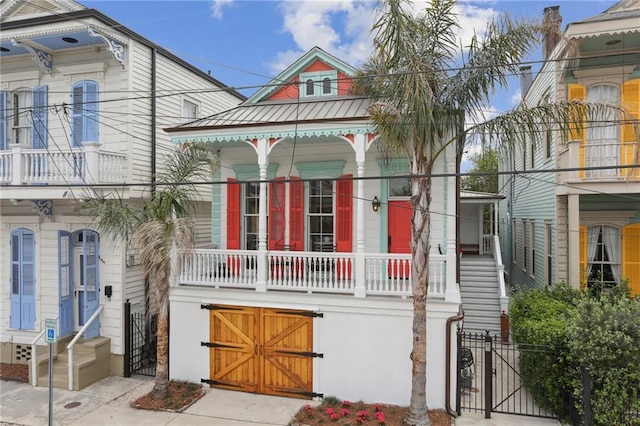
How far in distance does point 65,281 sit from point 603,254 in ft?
46.7

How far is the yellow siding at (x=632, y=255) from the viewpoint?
1048 cm

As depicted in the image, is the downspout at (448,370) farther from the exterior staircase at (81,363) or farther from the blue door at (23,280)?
the blue door at (23,280)

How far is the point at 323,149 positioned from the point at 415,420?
6359mm

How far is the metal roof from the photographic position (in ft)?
29.1

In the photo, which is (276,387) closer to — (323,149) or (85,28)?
(323,149)

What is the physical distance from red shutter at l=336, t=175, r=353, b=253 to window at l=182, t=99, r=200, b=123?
215 inches

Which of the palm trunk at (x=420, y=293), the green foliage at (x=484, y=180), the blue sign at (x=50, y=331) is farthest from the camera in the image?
the green foliage at (x=484, y=180)

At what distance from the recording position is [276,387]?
859 cm

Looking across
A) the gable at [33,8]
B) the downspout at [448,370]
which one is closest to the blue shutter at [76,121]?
the gable at [33,8]

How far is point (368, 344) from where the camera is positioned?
8.10 meters

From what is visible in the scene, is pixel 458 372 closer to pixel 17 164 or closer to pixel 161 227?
pixel 161 227

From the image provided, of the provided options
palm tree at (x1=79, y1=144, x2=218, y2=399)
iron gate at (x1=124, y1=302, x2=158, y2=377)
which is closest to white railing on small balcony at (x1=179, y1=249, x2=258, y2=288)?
palm tree at (x1=79, y1=144, x2=218, y2=399)

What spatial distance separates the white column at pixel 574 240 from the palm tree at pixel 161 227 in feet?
29.0

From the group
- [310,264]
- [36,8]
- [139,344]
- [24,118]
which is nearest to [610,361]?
[310,264]
